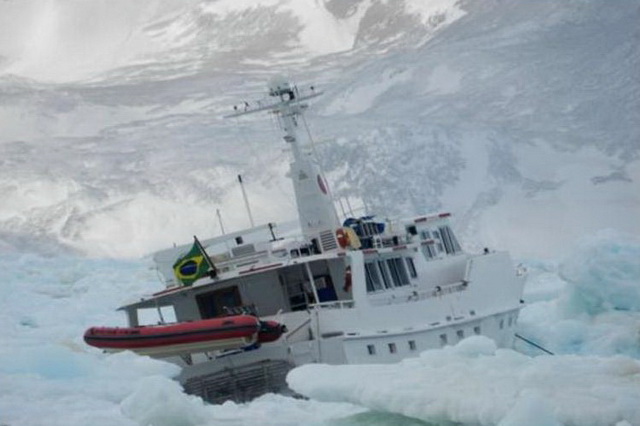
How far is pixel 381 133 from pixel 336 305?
72.9 ft

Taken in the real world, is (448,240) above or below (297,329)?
above

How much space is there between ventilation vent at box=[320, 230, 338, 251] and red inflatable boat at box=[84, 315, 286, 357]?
2905 millimetres

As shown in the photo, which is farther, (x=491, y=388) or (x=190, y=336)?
(x=190, y=336)

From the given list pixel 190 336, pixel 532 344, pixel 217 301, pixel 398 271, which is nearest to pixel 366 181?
pixel 532 344

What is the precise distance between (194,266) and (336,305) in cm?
257

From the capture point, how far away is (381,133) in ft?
144

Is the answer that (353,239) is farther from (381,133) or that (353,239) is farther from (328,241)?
(381,133)

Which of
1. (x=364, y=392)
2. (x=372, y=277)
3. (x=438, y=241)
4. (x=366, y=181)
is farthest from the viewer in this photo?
(x=366, y=181)

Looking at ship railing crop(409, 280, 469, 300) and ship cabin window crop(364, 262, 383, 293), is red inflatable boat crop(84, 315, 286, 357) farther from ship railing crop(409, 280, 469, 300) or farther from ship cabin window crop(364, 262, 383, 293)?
ship railing crop(409, 280, 469, 300)

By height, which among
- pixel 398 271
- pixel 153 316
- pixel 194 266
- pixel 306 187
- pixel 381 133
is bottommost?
pixel 398 271

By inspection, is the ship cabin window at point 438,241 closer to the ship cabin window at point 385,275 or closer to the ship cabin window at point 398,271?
the ship cabin window at point 398,271

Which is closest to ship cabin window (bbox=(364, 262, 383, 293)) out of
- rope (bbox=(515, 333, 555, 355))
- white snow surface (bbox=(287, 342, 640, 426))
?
rope (bbox=(515, 333, 555, 355))

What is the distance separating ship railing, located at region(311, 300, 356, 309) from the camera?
21.3 meters

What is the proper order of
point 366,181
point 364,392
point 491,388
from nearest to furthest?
point 491,388 → point 364,392 → point 366,181
